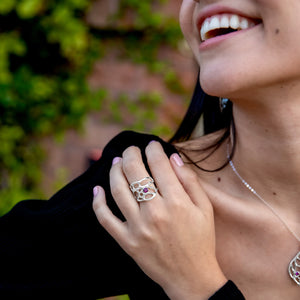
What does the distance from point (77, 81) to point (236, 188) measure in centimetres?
205

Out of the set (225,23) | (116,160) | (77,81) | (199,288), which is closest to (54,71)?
(77,81)

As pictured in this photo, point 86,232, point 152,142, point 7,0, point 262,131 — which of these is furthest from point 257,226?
point 7,0

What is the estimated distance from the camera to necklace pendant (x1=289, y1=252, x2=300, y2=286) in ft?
4.59

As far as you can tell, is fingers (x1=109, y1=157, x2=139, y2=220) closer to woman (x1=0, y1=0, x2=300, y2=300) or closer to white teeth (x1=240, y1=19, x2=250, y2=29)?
woman (x1=0, y1=0, x2=300, y2=300)

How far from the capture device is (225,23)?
1.21 m

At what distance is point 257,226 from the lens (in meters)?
1.48

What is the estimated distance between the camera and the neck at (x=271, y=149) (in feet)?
4.28

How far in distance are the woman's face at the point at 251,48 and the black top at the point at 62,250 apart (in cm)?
34

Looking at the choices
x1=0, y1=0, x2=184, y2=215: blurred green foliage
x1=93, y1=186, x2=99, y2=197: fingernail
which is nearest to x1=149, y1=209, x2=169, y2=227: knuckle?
x1=93, y1=186, x2=99, y2=197: fingernail

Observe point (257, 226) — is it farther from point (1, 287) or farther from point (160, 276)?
point (1, 287)

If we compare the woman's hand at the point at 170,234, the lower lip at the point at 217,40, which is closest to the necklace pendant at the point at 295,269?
the woman's hand at the point at 170,234

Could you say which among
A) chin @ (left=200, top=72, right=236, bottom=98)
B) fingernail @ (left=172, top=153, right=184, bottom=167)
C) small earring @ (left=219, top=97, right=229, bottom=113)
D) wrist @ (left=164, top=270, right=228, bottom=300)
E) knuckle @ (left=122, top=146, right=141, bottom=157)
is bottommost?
wrist @ (left=164, top=270, right=228, bottom=300)

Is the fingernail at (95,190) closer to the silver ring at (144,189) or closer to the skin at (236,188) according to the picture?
the skin at (236,188)

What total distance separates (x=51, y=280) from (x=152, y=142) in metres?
0.51
